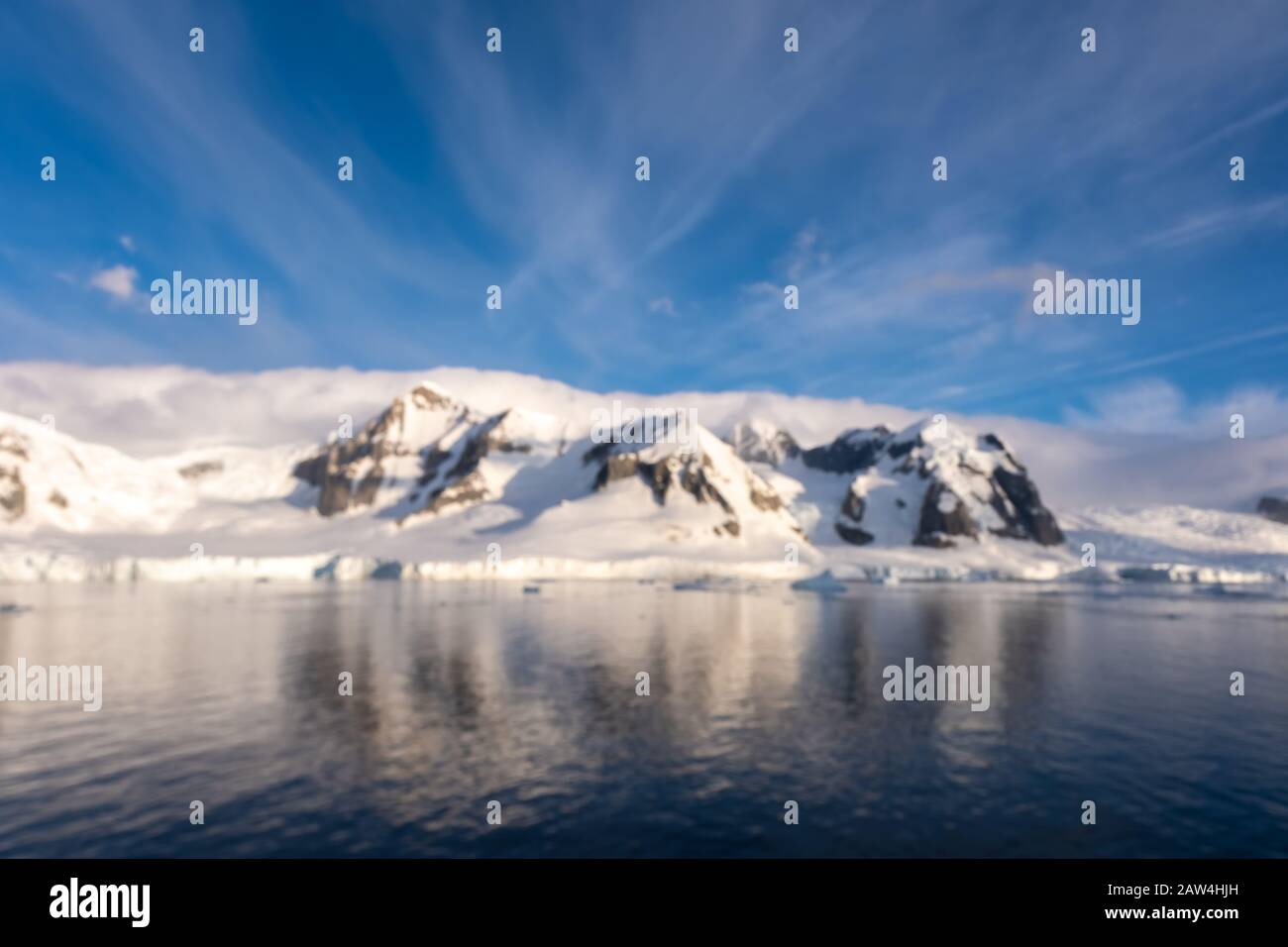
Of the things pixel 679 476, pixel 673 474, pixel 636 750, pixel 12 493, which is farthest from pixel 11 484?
pixel 636 750

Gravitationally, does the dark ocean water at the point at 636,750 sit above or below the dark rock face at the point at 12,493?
below

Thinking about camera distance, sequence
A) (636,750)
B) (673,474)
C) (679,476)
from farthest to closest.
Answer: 1. (679,476)
2. (673,474)
3. (636,750)

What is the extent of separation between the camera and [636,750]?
73.0 ft

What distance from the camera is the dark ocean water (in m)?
16.0

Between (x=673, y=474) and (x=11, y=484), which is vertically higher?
(x=11, y=484)

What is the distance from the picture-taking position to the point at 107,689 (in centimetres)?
3150

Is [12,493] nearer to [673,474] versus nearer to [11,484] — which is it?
[11,484]

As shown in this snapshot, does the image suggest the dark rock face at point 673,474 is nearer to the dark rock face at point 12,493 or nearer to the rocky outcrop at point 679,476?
the rocky outcrop at point 679,476

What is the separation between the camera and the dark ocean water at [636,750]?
52.4ft

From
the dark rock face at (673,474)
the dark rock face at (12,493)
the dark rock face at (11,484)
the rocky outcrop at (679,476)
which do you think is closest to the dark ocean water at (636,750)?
the rocky outcrop at (679,476)
